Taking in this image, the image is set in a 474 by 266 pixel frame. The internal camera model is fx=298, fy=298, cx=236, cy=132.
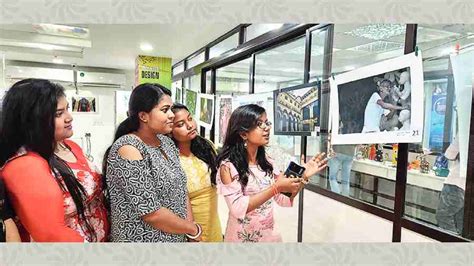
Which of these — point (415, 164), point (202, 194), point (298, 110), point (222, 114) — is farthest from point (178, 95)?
point (415, 164)

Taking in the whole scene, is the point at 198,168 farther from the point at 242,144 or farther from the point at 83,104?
the point at 83,104

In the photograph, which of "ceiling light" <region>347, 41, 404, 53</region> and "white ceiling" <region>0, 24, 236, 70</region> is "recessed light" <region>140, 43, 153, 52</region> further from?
"ceiling light" <region>347, 41, 404, 53</region>

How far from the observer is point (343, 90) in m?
1.22

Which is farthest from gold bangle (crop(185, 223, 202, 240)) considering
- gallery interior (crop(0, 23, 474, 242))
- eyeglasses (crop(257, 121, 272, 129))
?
eyeglasses (crop(257, 121, 272, 129))

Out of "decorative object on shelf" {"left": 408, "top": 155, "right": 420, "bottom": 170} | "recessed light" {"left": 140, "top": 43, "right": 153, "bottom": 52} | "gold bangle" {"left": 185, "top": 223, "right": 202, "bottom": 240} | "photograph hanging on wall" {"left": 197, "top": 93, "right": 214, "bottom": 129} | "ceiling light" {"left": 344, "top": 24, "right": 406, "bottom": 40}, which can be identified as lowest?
"gold bangle" {"left": 185, "top": 223, "right": 202, "bottom": 240}

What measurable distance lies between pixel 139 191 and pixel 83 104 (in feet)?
1.20

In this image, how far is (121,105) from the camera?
3.44ft

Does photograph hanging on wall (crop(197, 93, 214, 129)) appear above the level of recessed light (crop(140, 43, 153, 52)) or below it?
below

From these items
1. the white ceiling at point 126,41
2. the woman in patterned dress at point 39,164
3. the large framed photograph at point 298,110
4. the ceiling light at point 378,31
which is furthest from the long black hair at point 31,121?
the ceiling light at point 378,31

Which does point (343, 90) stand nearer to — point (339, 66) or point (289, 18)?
point (339, 66)

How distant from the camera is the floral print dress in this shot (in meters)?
1.13

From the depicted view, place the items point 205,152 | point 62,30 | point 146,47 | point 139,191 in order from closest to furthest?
point 139,191 < point 62,30 < point 146,47 < point 205,152

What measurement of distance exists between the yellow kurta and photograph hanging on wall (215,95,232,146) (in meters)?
0.14

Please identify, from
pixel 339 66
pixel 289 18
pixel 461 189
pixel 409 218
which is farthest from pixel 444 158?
pixel 289 18
